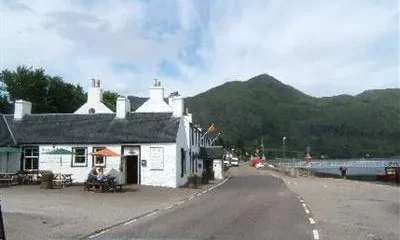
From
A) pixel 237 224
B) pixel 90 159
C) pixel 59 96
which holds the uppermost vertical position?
pixel 59 96

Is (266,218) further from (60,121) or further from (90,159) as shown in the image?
(60,121)

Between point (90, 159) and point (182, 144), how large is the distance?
24.1ft

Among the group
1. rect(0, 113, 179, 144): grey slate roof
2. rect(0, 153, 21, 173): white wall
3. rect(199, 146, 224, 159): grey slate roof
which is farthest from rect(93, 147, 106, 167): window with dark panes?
rect(199, 146, 224, 159): grey slate roof

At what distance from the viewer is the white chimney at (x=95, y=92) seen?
54.0 m

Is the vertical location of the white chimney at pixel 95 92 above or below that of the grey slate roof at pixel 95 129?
above

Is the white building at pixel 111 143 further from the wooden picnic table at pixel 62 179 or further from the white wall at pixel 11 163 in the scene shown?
the wooden picnic table at pixel 62 179

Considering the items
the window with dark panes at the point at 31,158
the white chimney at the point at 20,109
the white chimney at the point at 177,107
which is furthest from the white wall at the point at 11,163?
the white chimney at the point at 177,107

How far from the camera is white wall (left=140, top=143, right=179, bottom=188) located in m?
41.2

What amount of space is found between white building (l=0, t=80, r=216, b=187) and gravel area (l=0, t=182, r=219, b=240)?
28.8 feet

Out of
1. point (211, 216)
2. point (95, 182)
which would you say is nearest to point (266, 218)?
point (211, 216)

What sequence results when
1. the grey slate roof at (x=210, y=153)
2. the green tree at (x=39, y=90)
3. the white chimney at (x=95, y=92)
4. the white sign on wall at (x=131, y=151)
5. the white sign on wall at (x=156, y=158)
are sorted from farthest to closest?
the green tree at (x=39, y=90) → the grey slate roof at (x=210, y=153) → the white chimney at (x=95, y=92) → the white sign on wall at (x=131, y=151) → the white sign on wall at (x=156, y=158)

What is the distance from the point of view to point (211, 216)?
2012 cm

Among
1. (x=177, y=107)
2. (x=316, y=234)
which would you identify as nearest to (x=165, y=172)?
(x=177, y=107)

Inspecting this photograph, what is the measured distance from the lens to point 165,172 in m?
41.2
